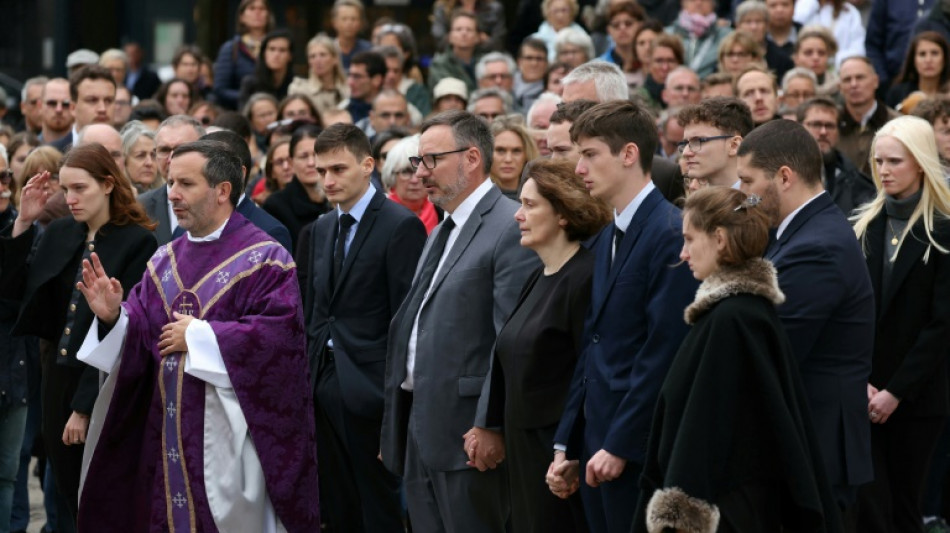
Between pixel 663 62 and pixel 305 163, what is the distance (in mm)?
3996

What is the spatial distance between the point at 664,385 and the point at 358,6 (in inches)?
398

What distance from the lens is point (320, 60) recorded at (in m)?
13.5

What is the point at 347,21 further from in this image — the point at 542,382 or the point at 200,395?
the point at 542,382

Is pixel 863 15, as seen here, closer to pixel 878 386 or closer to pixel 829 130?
pixel 829 130

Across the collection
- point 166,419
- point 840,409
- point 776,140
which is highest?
point 776,140

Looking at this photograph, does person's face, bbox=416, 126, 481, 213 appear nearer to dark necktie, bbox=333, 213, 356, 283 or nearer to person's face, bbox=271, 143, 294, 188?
dark necktie, bbox=333, 213, 356, 283

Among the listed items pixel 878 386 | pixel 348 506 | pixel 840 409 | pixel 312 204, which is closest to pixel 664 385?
pixel 840 409

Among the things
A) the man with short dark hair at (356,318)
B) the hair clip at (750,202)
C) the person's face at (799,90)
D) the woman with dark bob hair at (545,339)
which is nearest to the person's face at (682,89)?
the person's face at (799,90)

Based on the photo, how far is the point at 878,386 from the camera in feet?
24.5

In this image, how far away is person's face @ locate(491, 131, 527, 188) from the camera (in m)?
9.19

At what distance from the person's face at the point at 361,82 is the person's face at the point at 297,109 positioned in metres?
1.12

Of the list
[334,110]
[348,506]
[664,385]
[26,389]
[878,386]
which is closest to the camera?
[664,385]

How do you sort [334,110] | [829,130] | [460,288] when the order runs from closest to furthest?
[460,288] < [829,130] < [334,110]

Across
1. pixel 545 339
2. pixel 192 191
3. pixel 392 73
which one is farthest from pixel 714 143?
pixel 392 73
